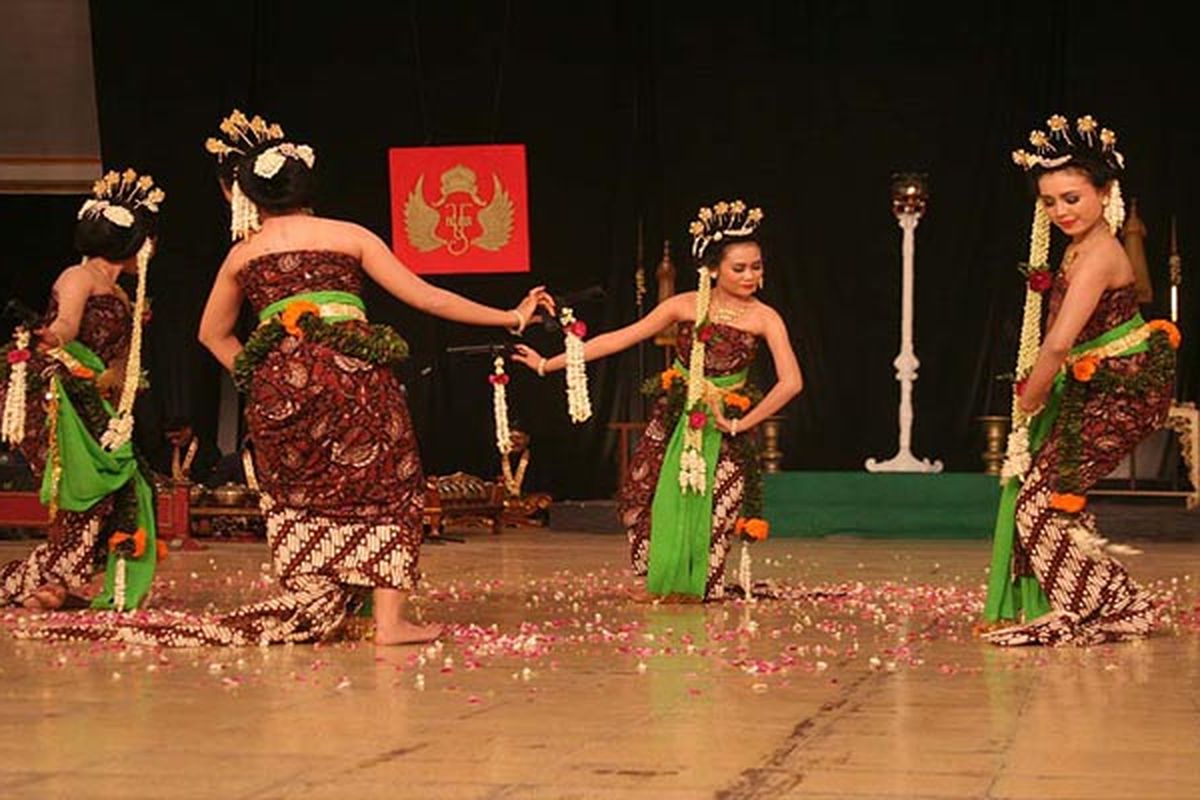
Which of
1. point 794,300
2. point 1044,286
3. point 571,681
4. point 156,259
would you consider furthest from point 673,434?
point 156,259

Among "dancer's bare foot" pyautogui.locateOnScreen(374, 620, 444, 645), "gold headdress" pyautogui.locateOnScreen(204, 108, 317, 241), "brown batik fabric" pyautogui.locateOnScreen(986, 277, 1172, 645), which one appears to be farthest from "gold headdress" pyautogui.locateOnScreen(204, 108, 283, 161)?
"brown batik fabric" pyautogui.locateOnScreen(986, 277, 1172, 645)

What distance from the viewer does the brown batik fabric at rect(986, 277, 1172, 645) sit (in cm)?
530

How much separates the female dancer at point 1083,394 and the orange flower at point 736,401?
130 cm

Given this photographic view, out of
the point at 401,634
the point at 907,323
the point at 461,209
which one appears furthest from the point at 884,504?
the point at 401,634

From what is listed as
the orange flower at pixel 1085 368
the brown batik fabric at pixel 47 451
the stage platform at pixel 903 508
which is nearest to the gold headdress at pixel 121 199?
the brown batik fabric at pixel 47 451

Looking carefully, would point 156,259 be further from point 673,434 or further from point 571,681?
point 571,681

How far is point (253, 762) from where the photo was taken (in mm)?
3457

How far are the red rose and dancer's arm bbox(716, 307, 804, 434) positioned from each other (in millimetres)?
1150

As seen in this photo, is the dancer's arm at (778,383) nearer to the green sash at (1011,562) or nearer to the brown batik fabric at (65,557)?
the green sash at (1011,562)

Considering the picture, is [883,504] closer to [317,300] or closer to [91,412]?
[91,412]

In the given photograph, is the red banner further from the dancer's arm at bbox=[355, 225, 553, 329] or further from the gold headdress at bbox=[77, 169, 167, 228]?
the dancer's arm at bbox=[355, 225, 553, 329]

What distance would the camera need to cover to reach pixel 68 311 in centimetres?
609

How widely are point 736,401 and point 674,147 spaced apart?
208 inches

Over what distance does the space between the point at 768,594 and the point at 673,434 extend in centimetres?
60
